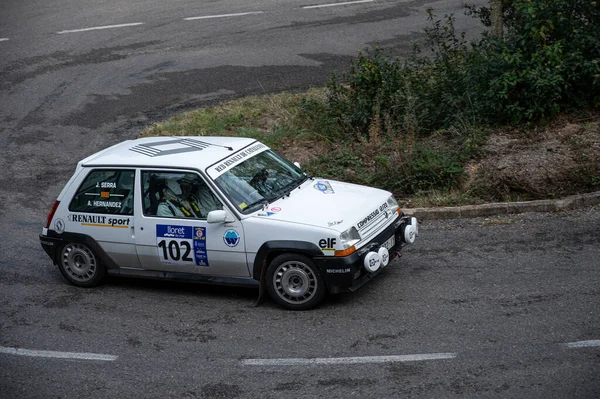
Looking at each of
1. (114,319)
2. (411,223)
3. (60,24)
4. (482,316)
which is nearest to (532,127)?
(411,223)

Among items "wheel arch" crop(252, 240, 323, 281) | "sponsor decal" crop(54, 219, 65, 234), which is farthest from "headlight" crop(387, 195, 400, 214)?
"sponsor decal" crop(54, 219, 65, 234)

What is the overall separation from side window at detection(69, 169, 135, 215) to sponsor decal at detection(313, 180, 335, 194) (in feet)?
7.13

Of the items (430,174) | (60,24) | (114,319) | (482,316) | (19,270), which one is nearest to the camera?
(482,316)

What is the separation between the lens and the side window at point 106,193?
30.2 ft

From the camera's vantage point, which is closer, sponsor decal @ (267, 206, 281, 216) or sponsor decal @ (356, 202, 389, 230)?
sponsor decal @ (356, 202, 389, 230)

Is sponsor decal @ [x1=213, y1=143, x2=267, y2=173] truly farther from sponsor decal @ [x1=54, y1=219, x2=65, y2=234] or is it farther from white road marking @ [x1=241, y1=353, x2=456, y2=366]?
white road marking @ [x1=241, y1=353, x2=456, y2=366]

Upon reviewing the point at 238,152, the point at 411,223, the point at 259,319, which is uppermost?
the point at 238,152

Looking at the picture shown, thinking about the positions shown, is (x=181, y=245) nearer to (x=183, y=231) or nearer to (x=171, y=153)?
(x=183, y=231)

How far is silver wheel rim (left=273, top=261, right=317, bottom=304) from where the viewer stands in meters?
8.41

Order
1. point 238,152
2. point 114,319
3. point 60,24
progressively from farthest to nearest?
1. point 60,24
2. point 238,152
3. point 114,319

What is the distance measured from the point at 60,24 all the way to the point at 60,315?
1445 centimetres

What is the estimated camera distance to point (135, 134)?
14742 millimetres

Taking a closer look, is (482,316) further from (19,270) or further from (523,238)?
(19,270)

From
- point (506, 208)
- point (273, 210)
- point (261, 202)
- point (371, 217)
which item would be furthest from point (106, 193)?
point (506, 208)
